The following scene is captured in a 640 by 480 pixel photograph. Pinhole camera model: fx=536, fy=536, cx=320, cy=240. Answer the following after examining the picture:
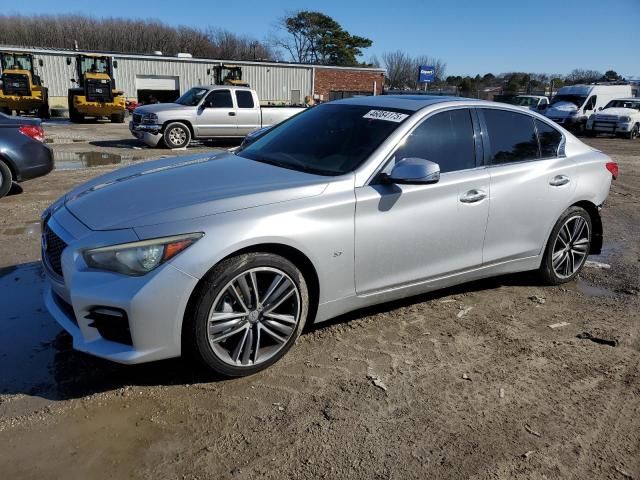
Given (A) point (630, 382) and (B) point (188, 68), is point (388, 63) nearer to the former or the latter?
(B) point (188, 68)

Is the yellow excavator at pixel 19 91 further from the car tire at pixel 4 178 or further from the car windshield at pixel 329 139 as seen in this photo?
the car windshield at pixel 329 139

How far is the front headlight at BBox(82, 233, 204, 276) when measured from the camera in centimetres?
277

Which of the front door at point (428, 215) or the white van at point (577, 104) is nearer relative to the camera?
the front door at point (428, 215)

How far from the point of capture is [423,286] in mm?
3869

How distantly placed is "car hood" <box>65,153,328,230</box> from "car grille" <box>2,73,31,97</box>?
25.4 m

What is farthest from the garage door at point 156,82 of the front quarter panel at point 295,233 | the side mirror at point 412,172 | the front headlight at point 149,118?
the front quarter panel at point 295,233

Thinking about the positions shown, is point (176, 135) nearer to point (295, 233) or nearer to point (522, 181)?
point (522, 181)

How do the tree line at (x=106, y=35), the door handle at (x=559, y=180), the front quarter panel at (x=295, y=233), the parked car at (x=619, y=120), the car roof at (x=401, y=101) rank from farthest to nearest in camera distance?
the tree line at (x=106, y=35) < the parked car at (x=619, y=120) < the door handle at (x=559, y=180) < the car roof at (x=401, y=101) < the front quarter panel at (x=295, y=233)

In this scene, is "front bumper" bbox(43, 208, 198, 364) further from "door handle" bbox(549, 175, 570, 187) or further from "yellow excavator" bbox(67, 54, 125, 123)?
"yellow excavator" bbox(67, 54, 125, 123)

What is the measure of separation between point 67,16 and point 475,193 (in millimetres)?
91530

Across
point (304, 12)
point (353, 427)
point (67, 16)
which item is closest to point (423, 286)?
point (353, 427)

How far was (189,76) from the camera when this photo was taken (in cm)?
3925

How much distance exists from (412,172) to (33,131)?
673 cm

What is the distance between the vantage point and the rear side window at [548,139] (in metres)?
4.60
